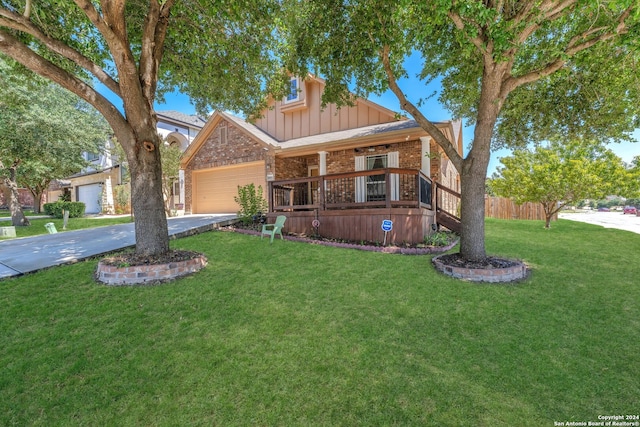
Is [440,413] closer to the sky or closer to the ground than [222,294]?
closer to the ground

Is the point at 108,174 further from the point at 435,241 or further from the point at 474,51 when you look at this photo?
the point at 474,51

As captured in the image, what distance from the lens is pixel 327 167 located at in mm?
11930

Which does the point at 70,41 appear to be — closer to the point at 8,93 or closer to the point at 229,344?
the point at 8,93

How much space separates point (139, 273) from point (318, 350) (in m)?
3.41

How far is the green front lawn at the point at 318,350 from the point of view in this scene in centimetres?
218

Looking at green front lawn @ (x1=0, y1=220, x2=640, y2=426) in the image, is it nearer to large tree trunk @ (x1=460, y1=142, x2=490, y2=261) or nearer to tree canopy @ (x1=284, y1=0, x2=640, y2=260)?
large tree trunk @ (x1=460, y1=142, x2=490, y2=261)

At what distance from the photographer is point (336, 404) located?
2207mm

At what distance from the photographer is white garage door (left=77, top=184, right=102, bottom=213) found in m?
21.7

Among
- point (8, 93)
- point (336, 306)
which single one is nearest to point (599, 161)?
point (336, 306)

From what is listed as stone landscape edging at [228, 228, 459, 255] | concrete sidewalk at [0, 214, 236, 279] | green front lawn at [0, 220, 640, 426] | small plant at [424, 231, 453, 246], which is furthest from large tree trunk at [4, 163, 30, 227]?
small plant at [424, 231, 453, 246]

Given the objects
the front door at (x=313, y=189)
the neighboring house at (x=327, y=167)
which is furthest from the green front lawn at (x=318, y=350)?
the front door at (x=313, y=189)

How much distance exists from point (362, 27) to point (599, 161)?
39.8ft

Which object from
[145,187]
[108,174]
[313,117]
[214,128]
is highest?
[313,117]

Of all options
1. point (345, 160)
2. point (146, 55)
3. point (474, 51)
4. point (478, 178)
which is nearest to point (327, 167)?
point (345, 160)
